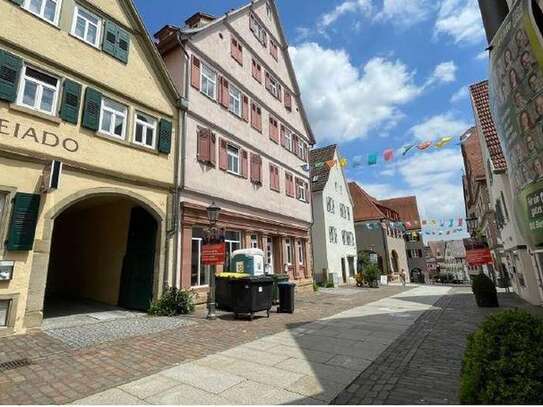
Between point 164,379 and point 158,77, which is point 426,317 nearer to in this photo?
point 164,379

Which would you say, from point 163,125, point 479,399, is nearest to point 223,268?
point 163,125

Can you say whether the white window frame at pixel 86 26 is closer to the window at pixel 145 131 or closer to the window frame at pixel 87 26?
the window frame at pixel 87 26

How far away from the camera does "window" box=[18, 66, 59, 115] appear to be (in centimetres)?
906

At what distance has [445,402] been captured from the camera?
4352 millimetres

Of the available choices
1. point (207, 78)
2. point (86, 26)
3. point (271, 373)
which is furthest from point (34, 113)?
point (271, 373)

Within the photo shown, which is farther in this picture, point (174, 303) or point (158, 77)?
point (158, 77)

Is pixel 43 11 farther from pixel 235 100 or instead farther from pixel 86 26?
pixel 235 100

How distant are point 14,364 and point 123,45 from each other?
10249 millimetres

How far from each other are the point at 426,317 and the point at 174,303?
858cm

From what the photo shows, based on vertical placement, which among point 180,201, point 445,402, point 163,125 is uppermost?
point 163,125

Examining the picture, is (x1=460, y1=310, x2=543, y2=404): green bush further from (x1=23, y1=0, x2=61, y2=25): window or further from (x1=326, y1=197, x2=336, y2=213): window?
(x1=326, y1=197, x2=336, y2=213): window

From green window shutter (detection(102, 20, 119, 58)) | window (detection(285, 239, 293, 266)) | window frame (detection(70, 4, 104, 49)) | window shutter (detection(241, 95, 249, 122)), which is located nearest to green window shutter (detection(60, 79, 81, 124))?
window frame (detection(70, 4, 104, 49))

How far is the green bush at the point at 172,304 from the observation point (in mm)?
11180

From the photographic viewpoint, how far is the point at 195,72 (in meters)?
14.9
